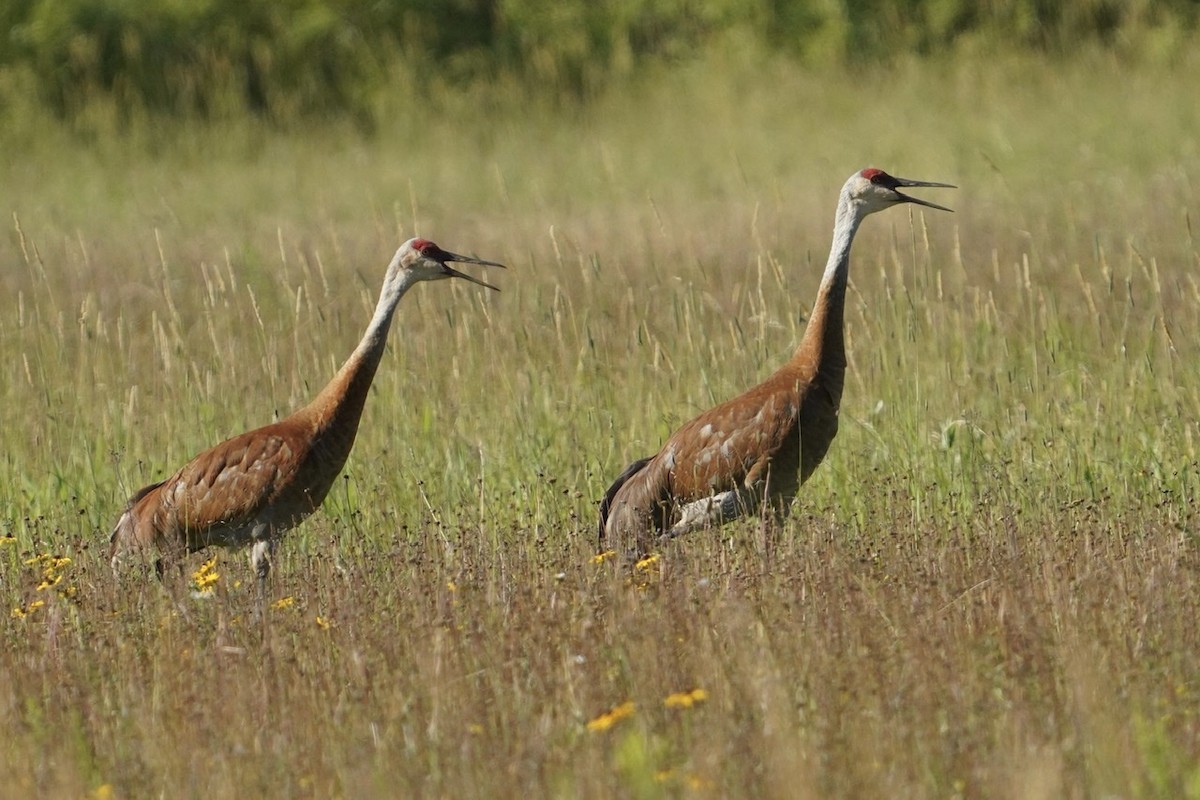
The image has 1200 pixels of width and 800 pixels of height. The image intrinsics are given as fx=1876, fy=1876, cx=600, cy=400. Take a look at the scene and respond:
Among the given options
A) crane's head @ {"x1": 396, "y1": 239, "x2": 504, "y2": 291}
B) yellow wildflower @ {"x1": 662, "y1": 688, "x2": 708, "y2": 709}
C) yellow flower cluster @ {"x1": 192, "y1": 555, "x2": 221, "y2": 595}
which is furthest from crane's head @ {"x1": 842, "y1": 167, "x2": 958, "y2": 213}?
yellow wildflower @ {"x1": 662, "y1": 688, "x2": 708, "y2": 709}

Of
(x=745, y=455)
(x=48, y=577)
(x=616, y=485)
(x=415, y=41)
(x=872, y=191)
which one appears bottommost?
(x=616, y=485)

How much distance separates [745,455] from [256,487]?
1797 mm

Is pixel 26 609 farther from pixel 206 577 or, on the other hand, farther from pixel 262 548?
pixel 262 548

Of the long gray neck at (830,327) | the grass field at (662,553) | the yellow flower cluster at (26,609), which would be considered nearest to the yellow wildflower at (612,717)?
the grass field at (662,553)

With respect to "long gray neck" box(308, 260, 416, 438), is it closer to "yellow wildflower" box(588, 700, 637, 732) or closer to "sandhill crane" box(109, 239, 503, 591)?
"sandhill crane" box(109, 239, 503, 591)

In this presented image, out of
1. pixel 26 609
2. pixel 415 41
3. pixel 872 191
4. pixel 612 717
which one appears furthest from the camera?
pixel 415 41

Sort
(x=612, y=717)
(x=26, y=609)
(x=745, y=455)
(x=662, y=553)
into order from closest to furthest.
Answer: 1. (x=612, y=717)
2. (x=26, y=609)
3. (x=662, y=553)
4. (x=745, y=455)

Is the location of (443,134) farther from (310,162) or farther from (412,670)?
(412,670)

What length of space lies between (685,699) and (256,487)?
9.25ft

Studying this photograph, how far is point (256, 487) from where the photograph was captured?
22.4ft

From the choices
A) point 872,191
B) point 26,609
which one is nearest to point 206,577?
point 26,609

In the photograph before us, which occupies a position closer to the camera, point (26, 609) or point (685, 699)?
point (685, 699)

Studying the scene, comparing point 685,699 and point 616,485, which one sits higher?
point 685,699

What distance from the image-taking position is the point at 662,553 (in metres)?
6.21
